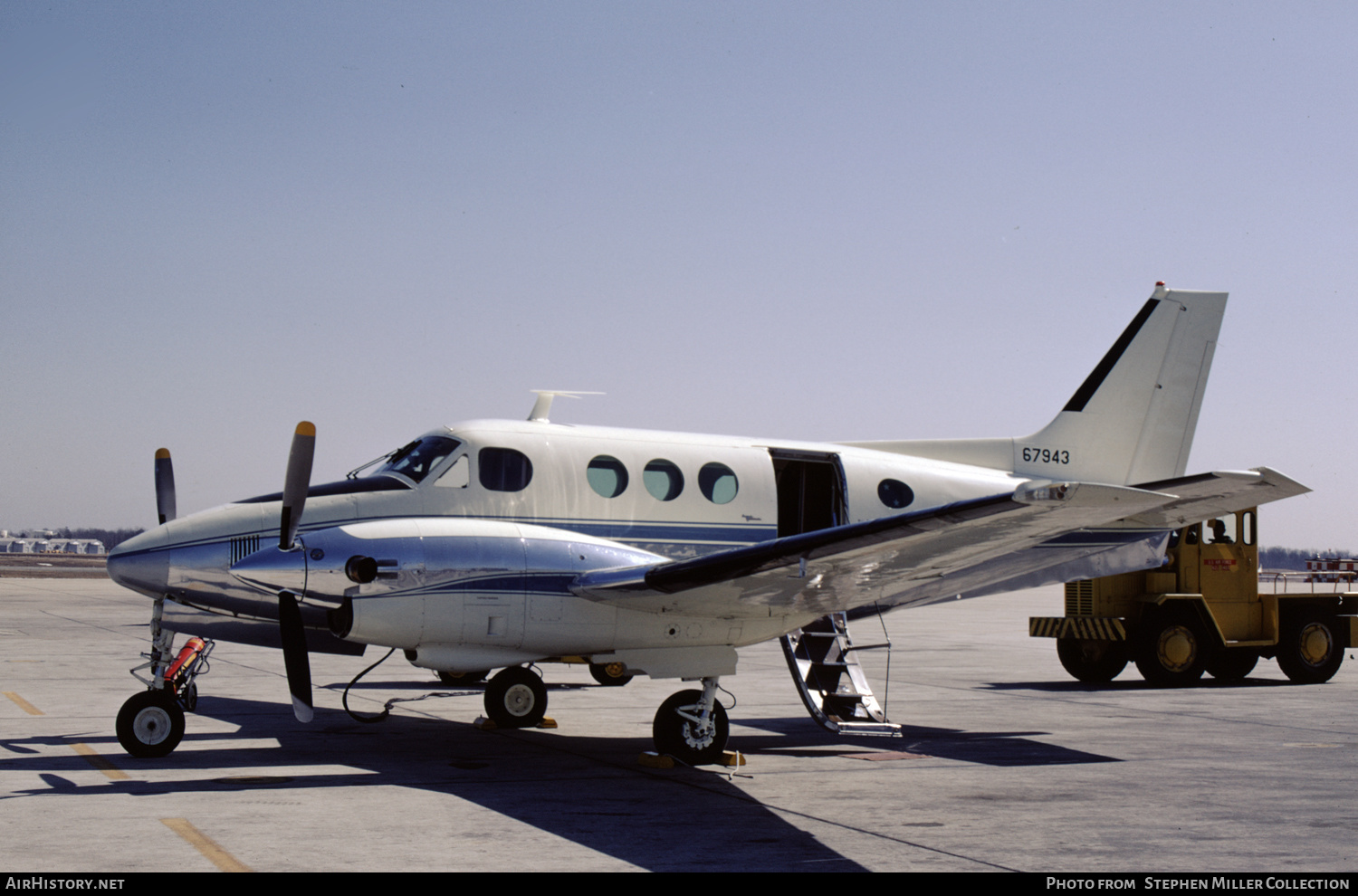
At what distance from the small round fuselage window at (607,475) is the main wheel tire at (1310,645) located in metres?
12.8

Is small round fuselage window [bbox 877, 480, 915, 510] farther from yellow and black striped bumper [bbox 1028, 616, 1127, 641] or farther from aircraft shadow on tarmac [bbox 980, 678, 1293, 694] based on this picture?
yellow and black striped bumper [bbox 1028, 616, 1127, 641]

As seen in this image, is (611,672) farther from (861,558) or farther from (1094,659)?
(1094,659)

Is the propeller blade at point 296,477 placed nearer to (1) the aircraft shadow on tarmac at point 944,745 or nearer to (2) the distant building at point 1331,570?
(1) the aircraft shadow on tarmac at point 944,745

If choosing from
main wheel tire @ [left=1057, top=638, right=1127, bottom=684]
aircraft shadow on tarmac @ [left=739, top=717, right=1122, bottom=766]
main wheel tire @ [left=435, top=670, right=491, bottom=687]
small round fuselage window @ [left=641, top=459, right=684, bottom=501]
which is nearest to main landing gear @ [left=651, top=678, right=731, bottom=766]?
aircraft shadow on tarmac @ [left=739, top=717, right=1122, bottom=766]

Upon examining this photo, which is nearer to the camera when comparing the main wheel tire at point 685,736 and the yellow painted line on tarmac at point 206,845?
the yellow painted line on tarmac at point 206,845

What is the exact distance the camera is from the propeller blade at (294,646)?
957 cm

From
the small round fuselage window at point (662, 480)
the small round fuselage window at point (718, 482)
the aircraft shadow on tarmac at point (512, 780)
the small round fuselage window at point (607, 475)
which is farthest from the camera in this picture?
the small round fuselage window at point (718, 482)

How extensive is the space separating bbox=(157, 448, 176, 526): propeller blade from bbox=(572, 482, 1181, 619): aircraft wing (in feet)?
16.1

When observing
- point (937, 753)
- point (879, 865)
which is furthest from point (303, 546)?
point (937, 753)

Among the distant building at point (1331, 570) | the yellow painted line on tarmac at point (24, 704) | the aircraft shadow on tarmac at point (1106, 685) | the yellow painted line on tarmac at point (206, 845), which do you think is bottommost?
the yellow painted line on tarmac at point (24, 704)

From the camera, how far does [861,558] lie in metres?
9.26

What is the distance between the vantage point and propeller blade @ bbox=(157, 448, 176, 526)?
12375 mm

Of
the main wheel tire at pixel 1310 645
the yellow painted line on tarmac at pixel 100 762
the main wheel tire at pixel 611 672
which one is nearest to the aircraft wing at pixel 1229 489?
the main wheel tire at pixel 611 672

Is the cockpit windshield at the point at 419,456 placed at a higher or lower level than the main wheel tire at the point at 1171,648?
higher
